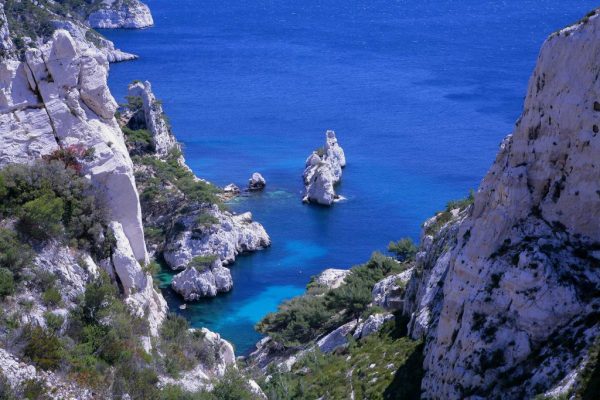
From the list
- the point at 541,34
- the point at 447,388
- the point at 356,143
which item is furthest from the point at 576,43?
the point at 541,34

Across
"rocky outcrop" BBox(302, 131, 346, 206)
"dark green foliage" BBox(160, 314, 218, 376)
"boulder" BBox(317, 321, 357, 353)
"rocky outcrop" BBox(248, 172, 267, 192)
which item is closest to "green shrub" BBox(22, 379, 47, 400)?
"dark green foliage" BBox(160, 314, 218, 376)

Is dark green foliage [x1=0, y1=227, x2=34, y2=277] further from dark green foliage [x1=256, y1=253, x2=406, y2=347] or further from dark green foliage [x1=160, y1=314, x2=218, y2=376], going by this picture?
dark green foliage [x1=256, y1=253, x2=406, y2=347]

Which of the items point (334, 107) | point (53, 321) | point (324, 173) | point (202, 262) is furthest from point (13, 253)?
point (334, 107)

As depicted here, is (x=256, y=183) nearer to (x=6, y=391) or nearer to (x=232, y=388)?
(x=232, y=388)

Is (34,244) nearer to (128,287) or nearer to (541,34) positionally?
(128,287)

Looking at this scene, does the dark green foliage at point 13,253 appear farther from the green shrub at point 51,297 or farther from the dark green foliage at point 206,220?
the dark green foliage at point 206,220
